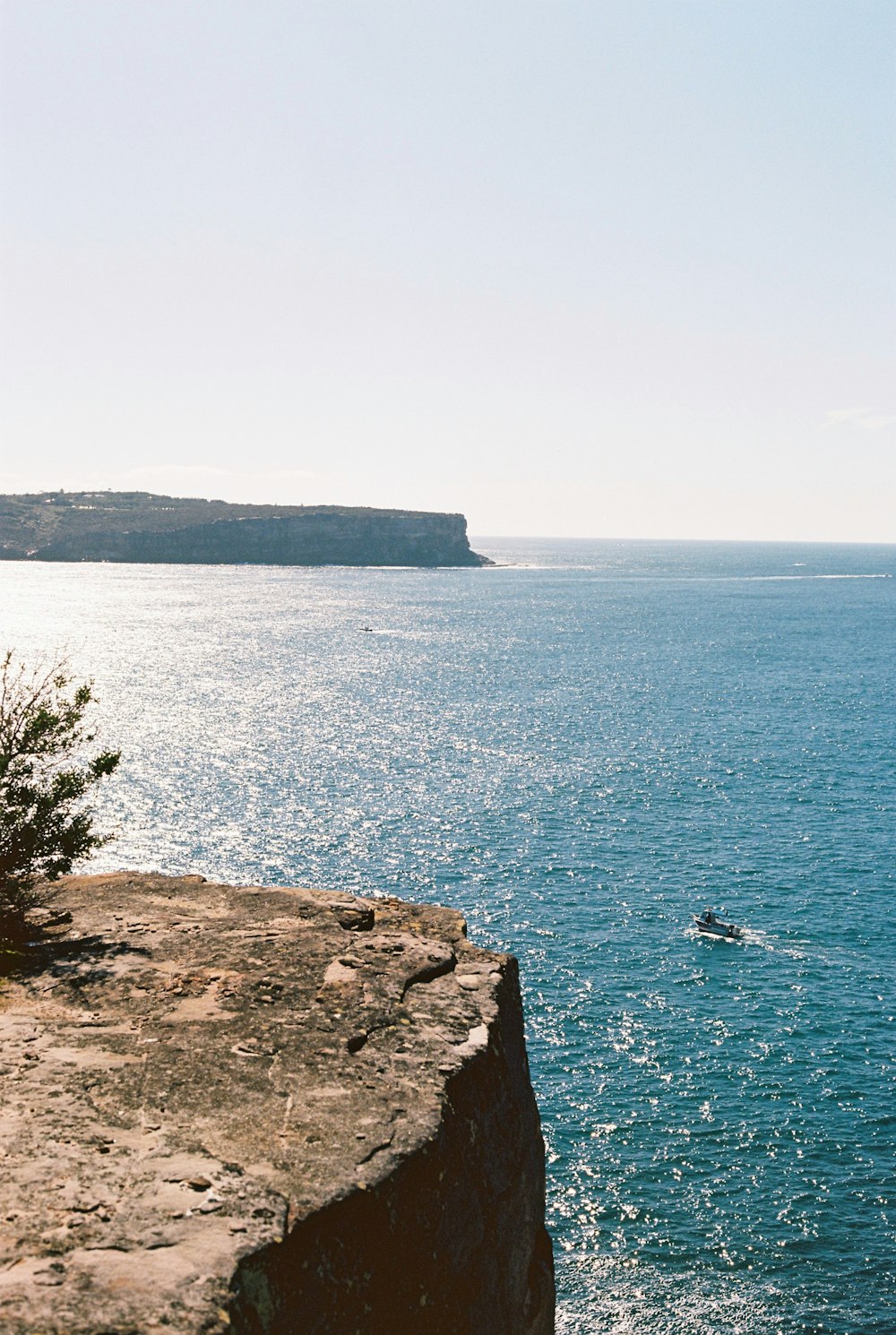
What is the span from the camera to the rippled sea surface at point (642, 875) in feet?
100

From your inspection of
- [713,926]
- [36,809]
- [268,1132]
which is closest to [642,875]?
[713,926]

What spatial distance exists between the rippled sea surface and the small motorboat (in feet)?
2.49

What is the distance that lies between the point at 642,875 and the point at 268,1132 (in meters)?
48.5

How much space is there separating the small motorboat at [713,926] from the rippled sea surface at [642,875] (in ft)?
2.49

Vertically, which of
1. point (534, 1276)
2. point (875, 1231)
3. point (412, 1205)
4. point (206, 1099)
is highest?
point (206, 1099)

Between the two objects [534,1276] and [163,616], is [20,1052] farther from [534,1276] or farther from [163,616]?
[163,616]

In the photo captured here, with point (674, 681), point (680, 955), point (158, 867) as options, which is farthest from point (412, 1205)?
point (674, 681)

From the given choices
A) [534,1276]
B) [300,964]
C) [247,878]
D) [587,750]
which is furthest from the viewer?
[587,750]

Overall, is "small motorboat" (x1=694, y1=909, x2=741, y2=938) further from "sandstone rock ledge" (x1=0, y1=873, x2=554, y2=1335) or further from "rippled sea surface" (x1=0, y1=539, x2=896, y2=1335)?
"sandstone rock ledge" (x1=0, y1=873, x2=554, y2=1335)

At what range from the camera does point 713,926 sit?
49.9 meters

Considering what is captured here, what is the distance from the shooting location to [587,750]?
3487 inches

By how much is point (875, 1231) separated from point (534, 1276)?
17282 millimetres

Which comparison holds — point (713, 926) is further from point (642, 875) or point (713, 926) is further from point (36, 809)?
point (36, 809)

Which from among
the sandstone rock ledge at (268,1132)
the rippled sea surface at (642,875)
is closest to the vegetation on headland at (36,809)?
the sandstone rock ledge at (268,1132)
